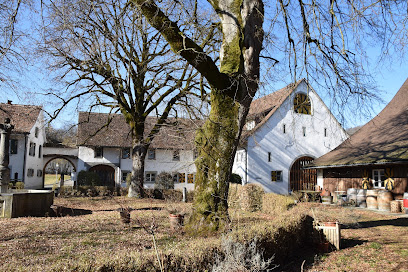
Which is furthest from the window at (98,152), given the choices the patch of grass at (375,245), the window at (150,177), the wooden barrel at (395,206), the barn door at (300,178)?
the patch of grass at (375,245)

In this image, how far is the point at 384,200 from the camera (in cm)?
1742

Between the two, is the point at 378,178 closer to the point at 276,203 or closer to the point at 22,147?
the point at 276,203

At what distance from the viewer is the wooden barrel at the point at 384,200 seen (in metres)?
17.3

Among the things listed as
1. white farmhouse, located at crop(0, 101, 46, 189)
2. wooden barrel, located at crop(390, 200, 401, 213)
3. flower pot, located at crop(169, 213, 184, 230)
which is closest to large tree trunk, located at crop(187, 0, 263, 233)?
flower pot, located at crop(169, 213, 184, 230)

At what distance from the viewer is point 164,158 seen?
106ft

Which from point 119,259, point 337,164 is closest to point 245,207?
point 337,164

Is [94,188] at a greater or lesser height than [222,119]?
lesser

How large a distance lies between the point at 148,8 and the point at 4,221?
9028 mm

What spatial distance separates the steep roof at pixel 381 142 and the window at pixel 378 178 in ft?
3.70

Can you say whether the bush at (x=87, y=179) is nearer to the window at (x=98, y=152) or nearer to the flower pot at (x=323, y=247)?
the window at (x=98, y=152)

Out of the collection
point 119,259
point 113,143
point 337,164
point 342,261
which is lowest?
point 342,261

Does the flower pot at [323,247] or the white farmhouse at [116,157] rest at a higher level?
the white farmhouse at [116,157]

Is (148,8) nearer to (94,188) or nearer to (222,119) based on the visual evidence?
(222,119)

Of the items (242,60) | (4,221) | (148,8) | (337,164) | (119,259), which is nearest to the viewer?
(119,259)
